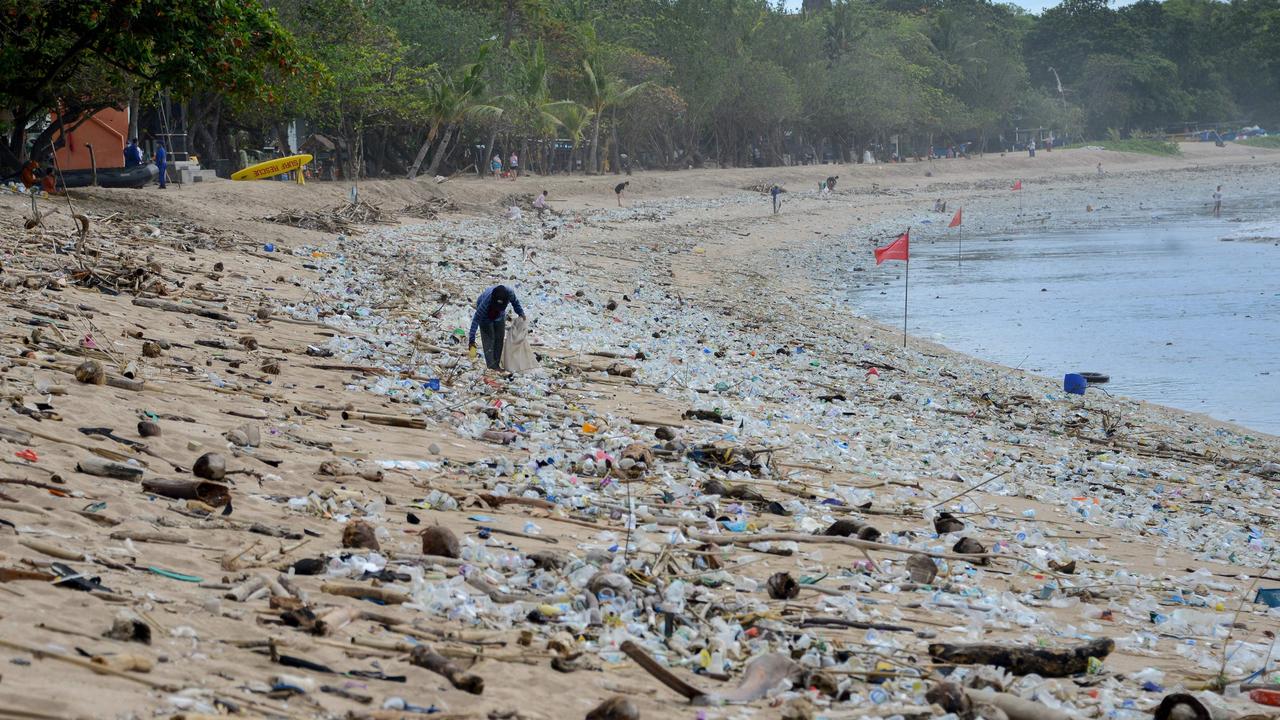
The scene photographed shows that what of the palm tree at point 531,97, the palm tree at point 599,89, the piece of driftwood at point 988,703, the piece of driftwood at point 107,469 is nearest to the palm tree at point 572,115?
the palm tree at point 599,89

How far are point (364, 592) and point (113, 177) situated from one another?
23.4m

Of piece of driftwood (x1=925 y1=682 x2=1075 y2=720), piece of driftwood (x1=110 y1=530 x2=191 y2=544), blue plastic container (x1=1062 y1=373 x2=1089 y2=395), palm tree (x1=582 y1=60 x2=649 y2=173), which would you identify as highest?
palm tree (x1=582 y1=60 x2=649 y2=173)

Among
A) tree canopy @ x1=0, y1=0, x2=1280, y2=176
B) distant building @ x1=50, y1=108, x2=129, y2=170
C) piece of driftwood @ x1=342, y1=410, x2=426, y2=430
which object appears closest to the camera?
piece of driftwood @ x1=342, y1=410, x2=426, y2=430

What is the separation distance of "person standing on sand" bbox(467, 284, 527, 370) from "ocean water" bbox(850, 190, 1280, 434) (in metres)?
9.56

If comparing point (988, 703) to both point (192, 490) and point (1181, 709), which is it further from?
point (192, 490)

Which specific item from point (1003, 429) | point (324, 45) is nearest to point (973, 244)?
point (324, 45)

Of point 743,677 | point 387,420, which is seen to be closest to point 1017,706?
point 743,677

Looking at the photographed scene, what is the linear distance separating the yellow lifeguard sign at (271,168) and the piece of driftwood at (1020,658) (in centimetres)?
3057

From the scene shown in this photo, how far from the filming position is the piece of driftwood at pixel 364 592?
16.2ft

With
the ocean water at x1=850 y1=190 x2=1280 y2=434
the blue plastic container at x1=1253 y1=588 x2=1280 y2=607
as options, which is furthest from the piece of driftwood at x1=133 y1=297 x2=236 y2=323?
the ocean water at x1=850 y1=190 x2=1280 y2=434

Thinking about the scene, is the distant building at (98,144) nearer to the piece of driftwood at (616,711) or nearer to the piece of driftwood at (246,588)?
the piece of driftwood at (246,588)

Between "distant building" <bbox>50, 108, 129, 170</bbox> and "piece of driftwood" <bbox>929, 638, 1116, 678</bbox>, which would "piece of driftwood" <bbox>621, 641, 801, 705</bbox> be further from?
"distant building" <bbox>50, 108, 129, 170</bbox>

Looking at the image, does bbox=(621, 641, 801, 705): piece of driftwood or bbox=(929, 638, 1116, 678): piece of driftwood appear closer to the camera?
bbox=(621, 641, 801, 705): piece of driftwood

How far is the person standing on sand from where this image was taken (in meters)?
11.6
